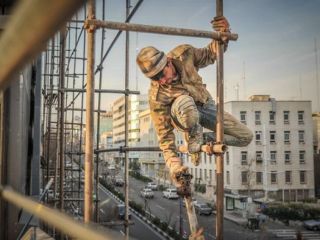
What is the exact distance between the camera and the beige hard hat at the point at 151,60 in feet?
7.43

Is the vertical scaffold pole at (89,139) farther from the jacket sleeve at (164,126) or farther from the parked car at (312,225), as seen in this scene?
the parked car at (312,225)

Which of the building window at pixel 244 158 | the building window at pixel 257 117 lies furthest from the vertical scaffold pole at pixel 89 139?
the building window at pixel 244 158

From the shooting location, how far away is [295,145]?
20109mm

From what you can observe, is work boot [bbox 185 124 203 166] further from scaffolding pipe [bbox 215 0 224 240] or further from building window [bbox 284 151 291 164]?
building window [bbox 284 151 291 164]

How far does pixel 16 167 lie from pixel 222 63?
145 centimetres

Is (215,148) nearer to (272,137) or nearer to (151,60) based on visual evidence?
(151,60)

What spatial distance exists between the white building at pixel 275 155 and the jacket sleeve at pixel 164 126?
1549cm

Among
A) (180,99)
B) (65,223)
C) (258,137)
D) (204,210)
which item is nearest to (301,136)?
(258,137)

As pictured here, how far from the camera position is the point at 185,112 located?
2213 millimetres

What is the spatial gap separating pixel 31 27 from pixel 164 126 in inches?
81.8

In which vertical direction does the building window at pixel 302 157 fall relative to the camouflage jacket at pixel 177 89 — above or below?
below

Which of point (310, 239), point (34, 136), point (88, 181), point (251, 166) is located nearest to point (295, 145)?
point (251, 166)

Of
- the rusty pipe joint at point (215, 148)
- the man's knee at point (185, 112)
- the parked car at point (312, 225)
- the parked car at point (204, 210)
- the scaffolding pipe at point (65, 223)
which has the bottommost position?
the parked car at point (312, 225)

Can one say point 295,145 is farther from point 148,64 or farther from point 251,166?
point 148,64
